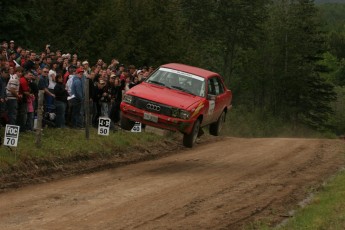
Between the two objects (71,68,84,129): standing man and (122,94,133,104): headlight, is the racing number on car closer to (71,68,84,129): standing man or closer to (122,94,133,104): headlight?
(122,94,133,104): headlight

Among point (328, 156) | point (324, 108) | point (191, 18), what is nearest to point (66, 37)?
point (328, 156)

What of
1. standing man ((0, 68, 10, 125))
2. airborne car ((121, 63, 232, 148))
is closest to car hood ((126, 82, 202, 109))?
airborne car ((121, 63, 232, 148))

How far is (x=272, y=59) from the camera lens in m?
68.8

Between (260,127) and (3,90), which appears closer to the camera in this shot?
(3,90)

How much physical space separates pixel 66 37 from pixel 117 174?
20.9 m

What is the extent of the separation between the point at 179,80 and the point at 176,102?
129 centimetres

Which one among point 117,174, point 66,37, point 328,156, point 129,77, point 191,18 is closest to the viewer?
point 117,174

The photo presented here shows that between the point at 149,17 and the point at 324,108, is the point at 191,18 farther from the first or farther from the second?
the point at 149,17

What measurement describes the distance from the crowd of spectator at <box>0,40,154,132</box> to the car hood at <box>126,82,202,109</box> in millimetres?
1821

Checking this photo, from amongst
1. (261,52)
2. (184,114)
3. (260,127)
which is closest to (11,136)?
(184,114)

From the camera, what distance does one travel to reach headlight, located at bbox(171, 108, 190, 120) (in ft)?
50.4

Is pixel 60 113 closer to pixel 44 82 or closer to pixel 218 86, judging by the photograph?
pixel 44 82

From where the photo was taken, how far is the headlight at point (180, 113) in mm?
15367

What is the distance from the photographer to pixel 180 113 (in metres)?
15.4
